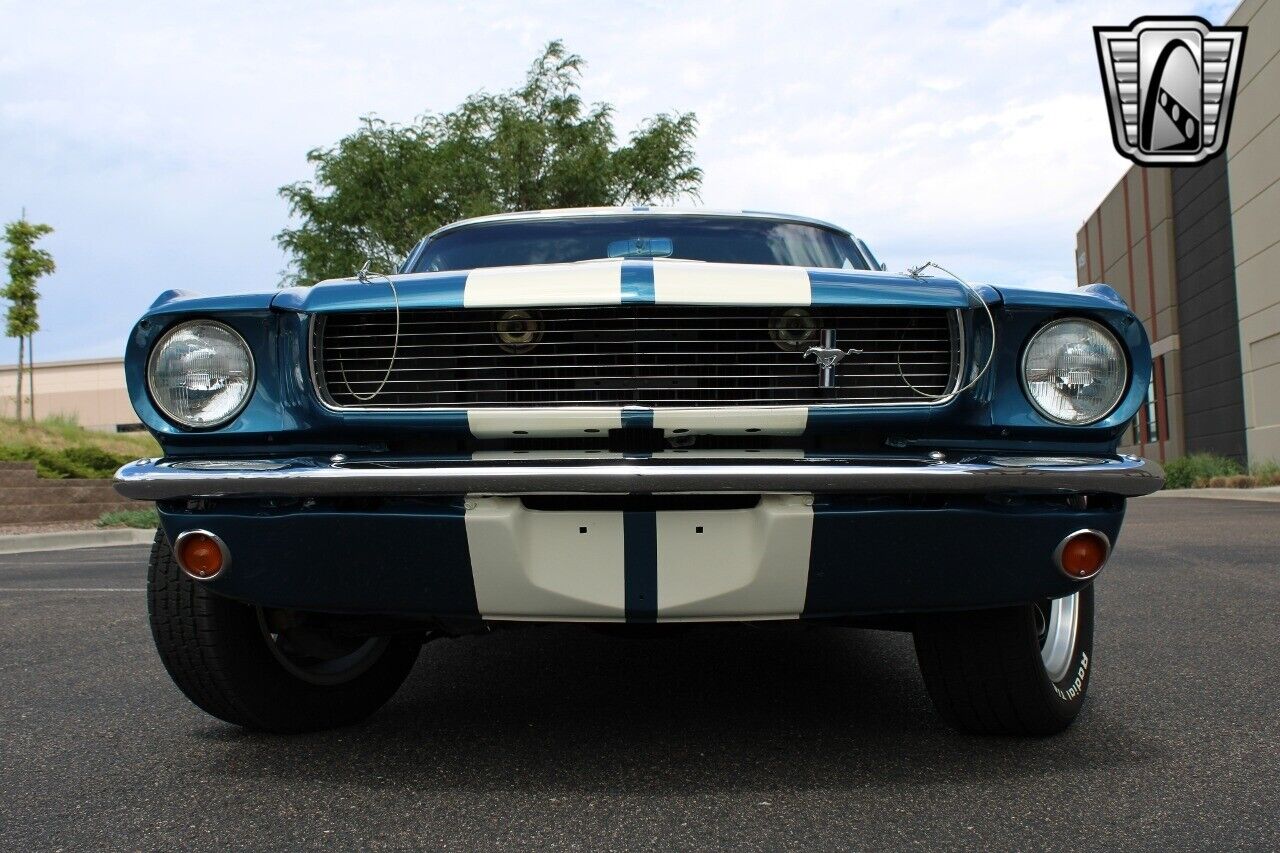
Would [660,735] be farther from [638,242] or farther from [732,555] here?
[638,242]

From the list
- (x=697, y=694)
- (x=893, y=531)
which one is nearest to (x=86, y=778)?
(x=697, y=694)

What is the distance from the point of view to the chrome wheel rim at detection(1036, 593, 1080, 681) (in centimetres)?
276

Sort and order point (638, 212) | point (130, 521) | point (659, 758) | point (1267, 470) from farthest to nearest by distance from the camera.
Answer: point (1267, 470) < point (130, 521) < point (638, 212) < point (659, 758)

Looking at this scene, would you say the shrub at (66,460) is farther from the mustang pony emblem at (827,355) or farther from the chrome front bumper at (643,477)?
the mustang pony emblem at (827,355)

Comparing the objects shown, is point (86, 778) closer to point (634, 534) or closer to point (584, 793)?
point (584, 793)

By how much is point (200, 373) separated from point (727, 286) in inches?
44.5

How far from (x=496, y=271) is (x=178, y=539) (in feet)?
2.80

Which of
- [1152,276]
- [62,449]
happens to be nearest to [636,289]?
[62,449]

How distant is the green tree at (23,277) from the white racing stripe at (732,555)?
2065 cm

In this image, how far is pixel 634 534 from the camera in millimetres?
2170

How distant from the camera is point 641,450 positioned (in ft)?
7.57

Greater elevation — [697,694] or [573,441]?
[573,441]

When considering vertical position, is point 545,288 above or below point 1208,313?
below

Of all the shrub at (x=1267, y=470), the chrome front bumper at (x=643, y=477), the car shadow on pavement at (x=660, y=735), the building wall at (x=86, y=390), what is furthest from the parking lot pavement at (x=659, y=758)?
the building wall at (x=86, y=390)
